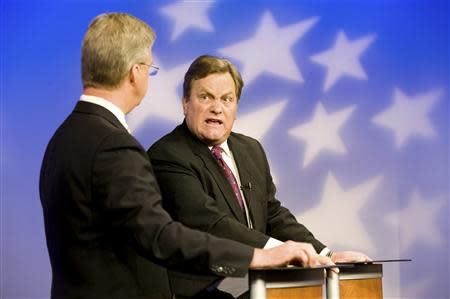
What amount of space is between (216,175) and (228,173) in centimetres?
9

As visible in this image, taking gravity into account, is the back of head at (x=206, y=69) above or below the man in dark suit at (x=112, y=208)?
above

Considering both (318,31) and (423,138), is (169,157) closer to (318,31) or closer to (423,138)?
(318,31)

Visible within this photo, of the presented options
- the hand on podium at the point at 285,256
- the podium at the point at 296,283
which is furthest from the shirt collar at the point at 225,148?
the hand on podium at the point at 285,256

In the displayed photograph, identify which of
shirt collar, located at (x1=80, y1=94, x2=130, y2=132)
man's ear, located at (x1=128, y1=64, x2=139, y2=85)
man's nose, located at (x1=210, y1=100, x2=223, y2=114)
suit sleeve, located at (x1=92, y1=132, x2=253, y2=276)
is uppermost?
man's nose, located at (x1=210, y1=100, x2=223, y2=114)

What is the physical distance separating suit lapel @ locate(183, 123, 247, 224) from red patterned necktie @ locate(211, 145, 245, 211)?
1.3 inches

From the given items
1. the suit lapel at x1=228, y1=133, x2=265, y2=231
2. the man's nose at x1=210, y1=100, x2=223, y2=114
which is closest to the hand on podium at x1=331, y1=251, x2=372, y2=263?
the suit lapel at x1=228, y1=133, x2=265, y2=231

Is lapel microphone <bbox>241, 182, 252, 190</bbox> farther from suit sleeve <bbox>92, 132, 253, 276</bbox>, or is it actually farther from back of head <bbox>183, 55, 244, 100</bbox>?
suit sleeve <bbox>92, 132, 253, 276</bbox>

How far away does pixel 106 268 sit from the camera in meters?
1.86

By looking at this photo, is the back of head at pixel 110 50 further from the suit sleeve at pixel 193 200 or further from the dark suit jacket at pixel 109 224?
the suit sleeve at pixel 193 200

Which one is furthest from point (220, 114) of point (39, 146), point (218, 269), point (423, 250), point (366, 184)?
point (423, 250)

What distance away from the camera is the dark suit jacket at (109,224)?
1.77m

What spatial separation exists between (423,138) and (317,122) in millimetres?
761

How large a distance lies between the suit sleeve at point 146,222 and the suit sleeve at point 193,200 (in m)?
0.51

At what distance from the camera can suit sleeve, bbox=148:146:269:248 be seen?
235cm
